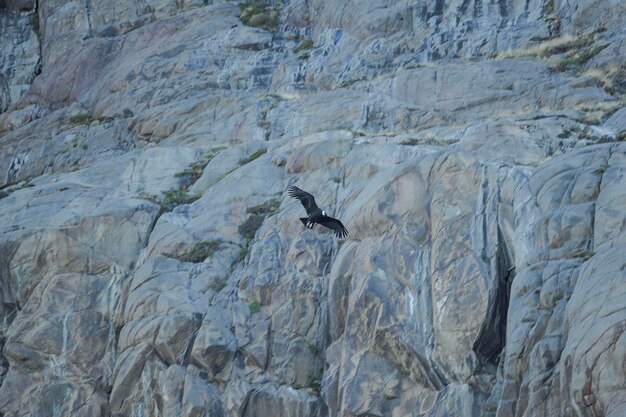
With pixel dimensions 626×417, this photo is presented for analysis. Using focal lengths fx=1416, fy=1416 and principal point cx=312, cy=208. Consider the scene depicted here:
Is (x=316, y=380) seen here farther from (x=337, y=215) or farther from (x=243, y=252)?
(x=243, y=252)

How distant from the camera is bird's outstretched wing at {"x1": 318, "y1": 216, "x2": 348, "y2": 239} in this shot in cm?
3331

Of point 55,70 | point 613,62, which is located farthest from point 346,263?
point 55,70

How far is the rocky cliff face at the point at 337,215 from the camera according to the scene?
3000 cm

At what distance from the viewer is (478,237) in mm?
31875

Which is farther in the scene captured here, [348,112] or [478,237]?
[348,112]

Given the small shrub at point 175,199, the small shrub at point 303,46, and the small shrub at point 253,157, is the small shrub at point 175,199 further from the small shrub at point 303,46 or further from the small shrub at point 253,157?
the small shrub at point 303,46

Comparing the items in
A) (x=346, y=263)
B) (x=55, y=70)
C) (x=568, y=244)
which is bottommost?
(x=55, y=70)

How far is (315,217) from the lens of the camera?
110ft

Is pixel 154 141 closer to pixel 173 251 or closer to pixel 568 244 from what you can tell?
pixel 173 251

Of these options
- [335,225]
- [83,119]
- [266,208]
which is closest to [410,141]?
[266,208]

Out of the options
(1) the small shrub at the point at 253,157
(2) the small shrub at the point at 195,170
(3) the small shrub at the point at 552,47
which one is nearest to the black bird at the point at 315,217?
(1) the small shrub at the point at 253,157

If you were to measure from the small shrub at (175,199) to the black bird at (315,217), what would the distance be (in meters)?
6.56

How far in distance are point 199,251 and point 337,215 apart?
418 cm

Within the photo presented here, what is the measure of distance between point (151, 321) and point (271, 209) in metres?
4.68
